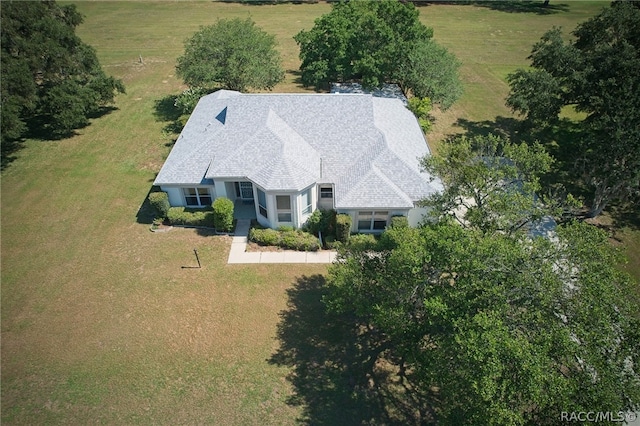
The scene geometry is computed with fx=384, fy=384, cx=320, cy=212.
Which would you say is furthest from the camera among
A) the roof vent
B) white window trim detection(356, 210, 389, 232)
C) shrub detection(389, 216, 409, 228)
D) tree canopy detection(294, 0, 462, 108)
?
tree canopy detection(294, 0, 462, 108)

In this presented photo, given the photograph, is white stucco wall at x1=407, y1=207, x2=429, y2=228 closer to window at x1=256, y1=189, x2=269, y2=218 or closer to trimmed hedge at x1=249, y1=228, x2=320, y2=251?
trimmed hedge at x1=249, y1=228, x2=320, y2=251

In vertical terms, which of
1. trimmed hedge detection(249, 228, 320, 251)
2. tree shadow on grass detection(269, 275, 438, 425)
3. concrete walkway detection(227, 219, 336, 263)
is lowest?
tree shadow on grass detection(269, 275, 438, 425)

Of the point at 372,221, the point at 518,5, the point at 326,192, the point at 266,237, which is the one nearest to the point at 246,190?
the point at 266,237

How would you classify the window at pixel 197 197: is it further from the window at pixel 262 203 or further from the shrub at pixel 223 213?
the window at pixel 262 203

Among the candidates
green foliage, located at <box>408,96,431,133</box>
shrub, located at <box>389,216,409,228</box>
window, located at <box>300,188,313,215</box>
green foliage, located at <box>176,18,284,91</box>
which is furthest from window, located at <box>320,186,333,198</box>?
green foliage, located at <box>176,18,284,91</box>

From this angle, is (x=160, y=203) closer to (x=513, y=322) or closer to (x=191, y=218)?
(x=191, y=218)

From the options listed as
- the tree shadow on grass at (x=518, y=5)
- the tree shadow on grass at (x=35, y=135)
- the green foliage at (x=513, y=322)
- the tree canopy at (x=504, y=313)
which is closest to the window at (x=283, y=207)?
the tree canopy at (x=504, y=313)

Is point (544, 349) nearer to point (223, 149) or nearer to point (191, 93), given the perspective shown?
point (223, 149)
